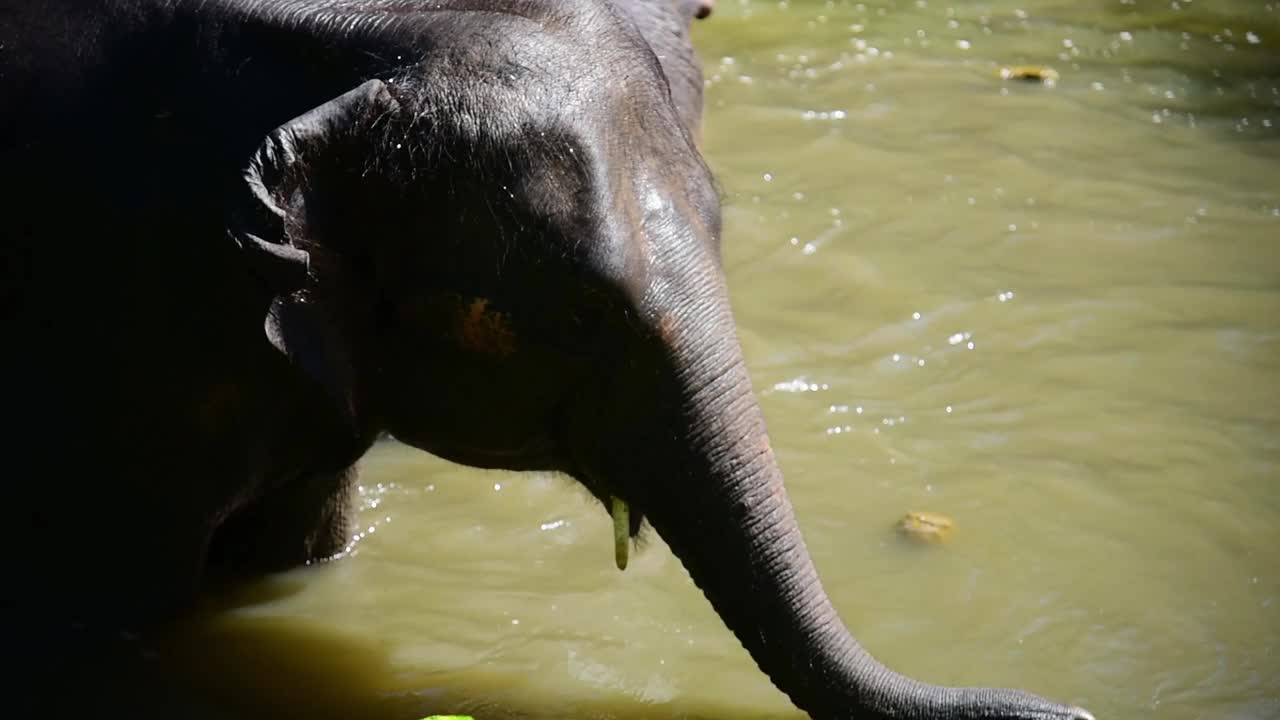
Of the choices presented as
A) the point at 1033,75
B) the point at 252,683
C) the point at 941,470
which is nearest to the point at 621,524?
the point at 252,683

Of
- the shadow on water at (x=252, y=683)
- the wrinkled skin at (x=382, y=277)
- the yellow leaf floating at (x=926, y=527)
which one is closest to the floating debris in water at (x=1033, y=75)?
the yellow leaf floating at (x=926, y=527)

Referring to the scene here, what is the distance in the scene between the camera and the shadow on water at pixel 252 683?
416 centimetres

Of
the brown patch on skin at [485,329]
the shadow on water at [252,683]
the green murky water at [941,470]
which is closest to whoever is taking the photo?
the brown patch on skin at [485,329]

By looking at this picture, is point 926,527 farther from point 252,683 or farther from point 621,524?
point 252,683

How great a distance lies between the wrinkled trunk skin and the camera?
10.5 feet

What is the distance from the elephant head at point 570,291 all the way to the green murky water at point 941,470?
0.94 m

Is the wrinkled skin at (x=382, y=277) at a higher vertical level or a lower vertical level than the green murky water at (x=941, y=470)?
higher

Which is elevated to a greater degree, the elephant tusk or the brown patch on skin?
the brown patch on skin

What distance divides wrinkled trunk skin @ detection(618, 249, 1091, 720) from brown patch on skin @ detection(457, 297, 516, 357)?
0.33m

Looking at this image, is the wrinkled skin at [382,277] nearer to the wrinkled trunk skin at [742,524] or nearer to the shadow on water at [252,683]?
the wrinkled trunk skin at [742,524]

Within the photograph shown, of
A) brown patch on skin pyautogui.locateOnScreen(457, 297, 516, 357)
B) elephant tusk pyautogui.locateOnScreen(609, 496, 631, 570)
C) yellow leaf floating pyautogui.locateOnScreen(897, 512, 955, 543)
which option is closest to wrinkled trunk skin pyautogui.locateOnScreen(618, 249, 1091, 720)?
elephant tusk pyautogui.locateOnScreen(609, 496, 631, 570)

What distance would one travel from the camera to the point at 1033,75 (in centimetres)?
850

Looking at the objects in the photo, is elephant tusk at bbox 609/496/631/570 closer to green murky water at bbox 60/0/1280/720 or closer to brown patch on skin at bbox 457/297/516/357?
brown patch on skin at bbox 457/297/516/357

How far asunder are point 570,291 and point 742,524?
0.57 m
